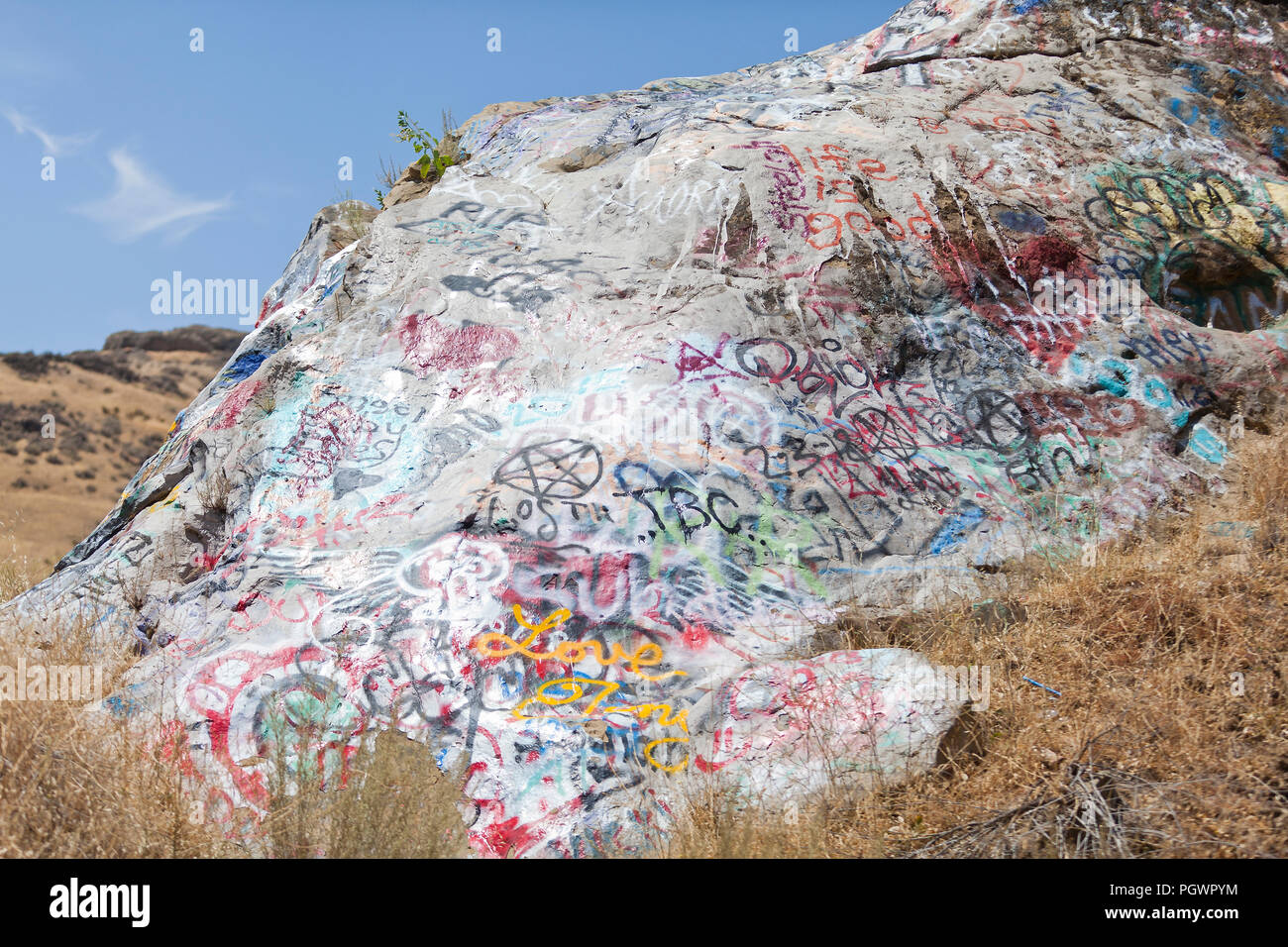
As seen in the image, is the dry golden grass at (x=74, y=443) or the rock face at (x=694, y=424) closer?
the rock face at (x=694, y=424)

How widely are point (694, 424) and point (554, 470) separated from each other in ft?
2.64

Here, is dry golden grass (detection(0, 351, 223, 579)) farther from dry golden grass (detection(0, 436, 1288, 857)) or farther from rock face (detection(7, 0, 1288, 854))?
dry golden grass (detection(0, 436, 1288, 857))

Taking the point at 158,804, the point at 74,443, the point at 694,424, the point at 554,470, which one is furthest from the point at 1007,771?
the point at 74,443

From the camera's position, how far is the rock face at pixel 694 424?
411 centimetres

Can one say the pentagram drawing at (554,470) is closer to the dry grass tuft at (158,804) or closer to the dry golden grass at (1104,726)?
the dry golden grass at (1104,726)

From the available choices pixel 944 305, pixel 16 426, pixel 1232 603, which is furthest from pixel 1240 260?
pixel 16 426

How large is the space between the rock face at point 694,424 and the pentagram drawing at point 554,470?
0.02 metres

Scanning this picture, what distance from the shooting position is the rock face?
4.11 meters

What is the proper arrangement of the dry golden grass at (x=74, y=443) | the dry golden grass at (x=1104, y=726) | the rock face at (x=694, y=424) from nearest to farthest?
the dry golden grass at (x=1104, y=726)
the rock face at (x=694, y=424)
the dry golden grass at (x=74, y=443)

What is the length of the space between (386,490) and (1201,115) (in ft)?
23.6

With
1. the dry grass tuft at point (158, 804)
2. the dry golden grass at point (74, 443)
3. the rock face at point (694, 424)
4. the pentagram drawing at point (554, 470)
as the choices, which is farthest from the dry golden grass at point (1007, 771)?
the dry golden grass at point (74, 443)

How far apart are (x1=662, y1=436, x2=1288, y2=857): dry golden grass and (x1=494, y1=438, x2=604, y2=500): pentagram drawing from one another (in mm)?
1450

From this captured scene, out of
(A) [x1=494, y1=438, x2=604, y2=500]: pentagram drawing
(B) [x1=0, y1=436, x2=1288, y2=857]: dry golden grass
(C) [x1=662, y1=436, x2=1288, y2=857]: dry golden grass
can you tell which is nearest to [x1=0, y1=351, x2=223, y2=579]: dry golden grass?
(A) [x1=494, y1=438, x2=604, y2=500]: pentagram drawing
